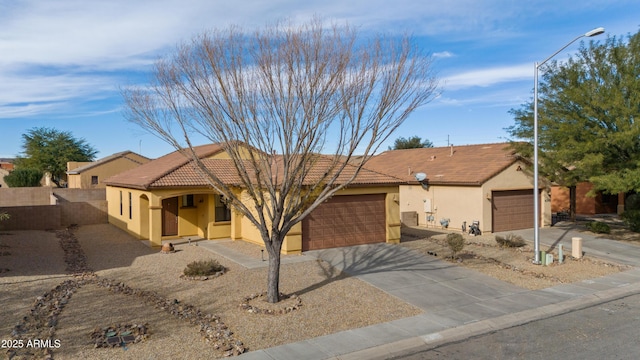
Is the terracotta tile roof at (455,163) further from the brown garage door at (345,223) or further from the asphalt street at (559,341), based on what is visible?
the asphalt street at (559,341)

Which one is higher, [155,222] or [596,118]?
[596,118]

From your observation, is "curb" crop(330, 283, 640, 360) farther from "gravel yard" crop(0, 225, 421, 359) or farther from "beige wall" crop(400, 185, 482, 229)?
"beige wall" crop(400, 185, 482, 229)

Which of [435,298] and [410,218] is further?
[410,218]

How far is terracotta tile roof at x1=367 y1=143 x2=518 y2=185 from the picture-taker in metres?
23.7

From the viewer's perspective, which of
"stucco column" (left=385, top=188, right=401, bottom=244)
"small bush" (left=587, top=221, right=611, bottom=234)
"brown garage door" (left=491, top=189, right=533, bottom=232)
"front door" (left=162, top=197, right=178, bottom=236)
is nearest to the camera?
"stucco column" (left=385, top=188, right=401, bottom=244)

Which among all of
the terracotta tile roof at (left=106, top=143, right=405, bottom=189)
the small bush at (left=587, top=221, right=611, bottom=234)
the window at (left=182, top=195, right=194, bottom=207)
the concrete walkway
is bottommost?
the concrete walkway

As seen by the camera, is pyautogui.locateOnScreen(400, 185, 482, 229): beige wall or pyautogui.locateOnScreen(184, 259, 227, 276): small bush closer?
pyautogui.locateOnScreen(184, 259, 227, 276): small bush

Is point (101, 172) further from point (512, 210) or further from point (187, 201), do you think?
point (512, 210)

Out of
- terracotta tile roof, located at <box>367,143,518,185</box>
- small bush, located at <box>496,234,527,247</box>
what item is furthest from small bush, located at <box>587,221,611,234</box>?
small bush, located at <box>496,234,527,247</box>

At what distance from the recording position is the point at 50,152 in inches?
2179

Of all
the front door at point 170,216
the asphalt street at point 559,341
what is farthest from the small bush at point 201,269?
the front door at point 170,216

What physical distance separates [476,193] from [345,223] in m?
8.31

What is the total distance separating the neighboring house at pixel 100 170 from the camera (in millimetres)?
44000

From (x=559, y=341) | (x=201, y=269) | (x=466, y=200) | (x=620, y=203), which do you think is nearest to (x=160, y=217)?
(x=201, y=269)
